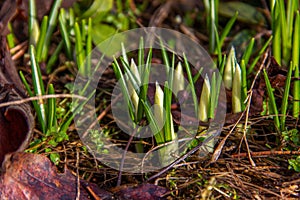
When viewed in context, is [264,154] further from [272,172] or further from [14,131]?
[14,131]

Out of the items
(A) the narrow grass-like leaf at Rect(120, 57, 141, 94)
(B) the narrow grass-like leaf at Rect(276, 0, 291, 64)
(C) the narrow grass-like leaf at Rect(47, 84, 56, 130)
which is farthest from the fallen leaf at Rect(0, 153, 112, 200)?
(B) the narrow grass-like leaf at Rect(276, 0, 291, 64)

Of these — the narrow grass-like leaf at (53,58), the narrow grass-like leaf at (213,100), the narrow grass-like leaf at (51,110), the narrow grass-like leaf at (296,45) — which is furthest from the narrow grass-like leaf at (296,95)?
the narrow grass-like leaf at (53,58)

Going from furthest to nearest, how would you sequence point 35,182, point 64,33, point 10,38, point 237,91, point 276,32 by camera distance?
point 10,38
point 64,33
point 276,32
point 237,91
point 35,182

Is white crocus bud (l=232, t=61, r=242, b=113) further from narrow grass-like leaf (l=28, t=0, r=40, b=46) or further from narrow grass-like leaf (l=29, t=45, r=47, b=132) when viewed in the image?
narrow grass-like leaf (l=28, t=0, r=40, b=46)

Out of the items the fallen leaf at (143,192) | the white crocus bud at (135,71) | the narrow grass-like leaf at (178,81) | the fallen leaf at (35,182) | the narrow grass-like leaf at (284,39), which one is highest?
the narrow grass-like leaf at (284,39)

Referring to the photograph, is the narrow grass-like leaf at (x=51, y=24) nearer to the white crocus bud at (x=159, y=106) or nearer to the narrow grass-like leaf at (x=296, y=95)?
the white crocus bud at (x=159, y=106)

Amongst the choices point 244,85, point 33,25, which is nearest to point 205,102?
point 244,85

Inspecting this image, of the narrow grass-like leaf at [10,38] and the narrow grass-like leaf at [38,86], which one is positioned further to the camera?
the narrow grass-like leaf at [10,38]

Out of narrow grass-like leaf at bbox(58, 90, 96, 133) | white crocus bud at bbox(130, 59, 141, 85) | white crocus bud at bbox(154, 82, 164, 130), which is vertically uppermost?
white crocus bud at bbox(130, 59, 141, 85)

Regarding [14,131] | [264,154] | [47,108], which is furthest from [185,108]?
[14,131]

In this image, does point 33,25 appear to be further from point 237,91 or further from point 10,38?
point 237,91

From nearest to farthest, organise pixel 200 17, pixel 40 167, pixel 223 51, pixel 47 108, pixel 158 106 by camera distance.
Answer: pixel 40 167
pixel 158 106
pixel 47 108
pixel 223 51
pixel 200 17
